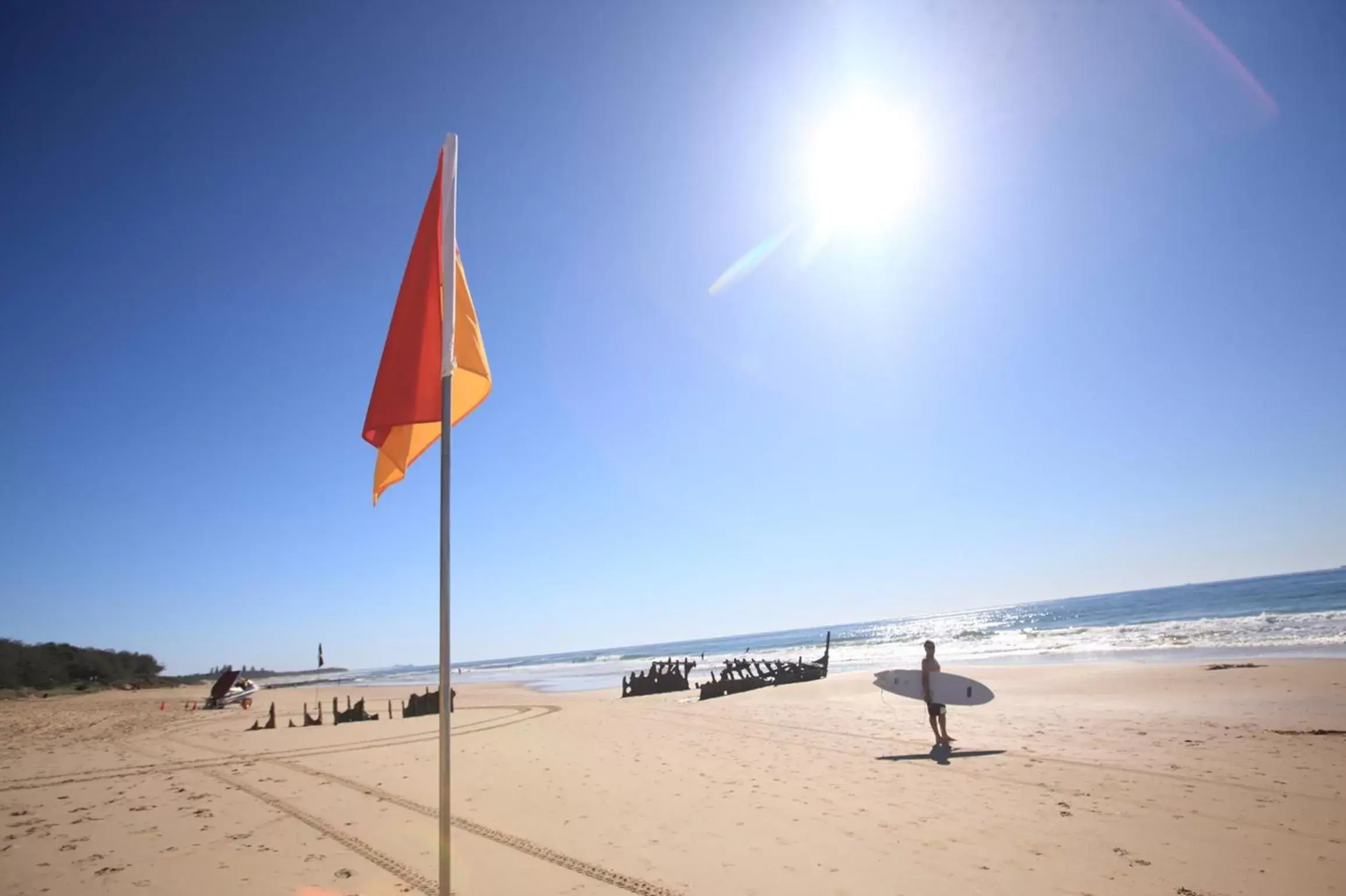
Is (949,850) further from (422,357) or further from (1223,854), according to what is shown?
(422,357)

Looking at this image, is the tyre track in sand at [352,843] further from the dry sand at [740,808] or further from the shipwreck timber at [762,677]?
the shipwreck timber at [762,677]

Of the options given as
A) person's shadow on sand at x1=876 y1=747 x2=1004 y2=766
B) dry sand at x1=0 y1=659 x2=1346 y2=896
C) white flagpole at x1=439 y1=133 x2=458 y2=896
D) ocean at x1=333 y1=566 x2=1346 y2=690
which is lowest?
ocean at x1=333 y1=566 x2=1346 y2=690

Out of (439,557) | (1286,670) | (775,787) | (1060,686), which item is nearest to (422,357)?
(439,557)

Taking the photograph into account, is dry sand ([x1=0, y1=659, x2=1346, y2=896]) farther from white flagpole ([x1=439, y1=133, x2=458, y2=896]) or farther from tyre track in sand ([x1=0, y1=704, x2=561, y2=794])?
white flagpole ([x1=439, y1=133, x2=458, y2=896])

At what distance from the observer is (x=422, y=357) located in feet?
14.3

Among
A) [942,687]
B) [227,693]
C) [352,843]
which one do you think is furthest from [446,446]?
[227,693]

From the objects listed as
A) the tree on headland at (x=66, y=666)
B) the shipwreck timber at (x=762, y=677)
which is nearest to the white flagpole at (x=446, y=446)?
the shipwreck timber at (x=762, y=677)

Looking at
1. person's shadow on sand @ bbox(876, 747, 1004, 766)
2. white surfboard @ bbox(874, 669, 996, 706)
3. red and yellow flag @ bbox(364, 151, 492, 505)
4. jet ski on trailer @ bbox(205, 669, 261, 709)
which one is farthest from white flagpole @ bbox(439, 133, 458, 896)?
jet ski on trailer @ bbox(205, 669, 261, 709)

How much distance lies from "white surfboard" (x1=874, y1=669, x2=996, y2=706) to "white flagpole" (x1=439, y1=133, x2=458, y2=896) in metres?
10.3

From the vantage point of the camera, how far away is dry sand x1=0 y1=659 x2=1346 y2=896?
232 inches

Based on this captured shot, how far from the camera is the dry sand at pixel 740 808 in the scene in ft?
19.4

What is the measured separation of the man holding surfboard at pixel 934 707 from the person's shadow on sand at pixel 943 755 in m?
0.15

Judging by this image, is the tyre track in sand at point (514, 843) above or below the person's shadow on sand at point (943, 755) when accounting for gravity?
above

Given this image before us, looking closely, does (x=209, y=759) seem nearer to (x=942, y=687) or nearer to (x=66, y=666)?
(x=942, y=687)
